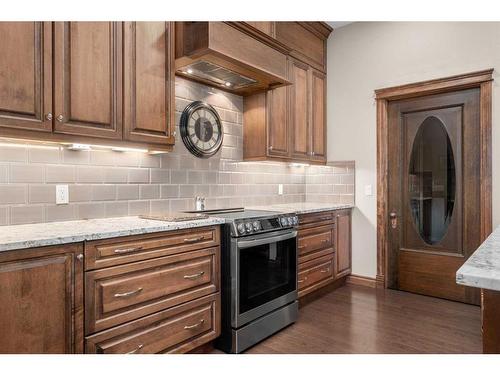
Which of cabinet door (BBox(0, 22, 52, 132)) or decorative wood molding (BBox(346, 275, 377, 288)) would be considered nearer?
cabinet door (BBox(0, 22, 52, 132))

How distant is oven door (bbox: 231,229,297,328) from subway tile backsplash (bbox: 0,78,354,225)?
0.84 m

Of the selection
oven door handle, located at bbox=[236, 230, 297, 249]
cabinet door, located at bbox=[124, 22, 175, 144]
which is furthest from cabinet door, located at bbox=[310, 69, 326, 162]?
cabinet door, located at bbox=[124, 22, 175, 144]

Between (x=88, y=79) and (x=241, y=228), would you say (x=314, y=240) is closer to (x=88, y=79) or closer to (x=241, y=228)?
(x=241, y=228)

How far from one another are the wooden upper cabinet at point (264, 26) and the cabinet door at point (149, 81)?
2.29 feet

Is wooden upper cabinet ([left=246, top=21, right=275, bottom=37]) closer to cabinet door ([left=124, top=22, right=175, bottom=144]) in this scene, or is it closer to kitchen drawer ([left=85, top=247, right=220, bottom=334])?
cabinet door ([left=124, top=22, right=175, bottom=144])

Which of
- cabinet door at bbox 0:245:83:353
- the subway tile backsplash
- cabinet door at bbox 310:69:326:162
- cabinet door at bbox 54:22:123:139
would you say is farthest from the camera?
cabinet door at bbox 310:69:326:162

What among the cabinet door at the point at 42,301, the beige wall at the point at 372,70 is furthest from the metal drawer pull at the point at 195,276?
the beige wall at the point at 372,70

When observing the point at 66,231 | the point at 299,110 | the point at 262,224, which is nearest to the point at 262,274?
the point at 262,224

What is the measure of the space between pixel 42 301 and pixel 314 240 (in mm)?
2419

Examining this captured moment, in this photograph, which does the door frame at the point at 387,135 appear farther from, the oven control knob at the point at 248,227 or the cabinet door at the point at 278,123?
the oven control knob at the point at 248,227

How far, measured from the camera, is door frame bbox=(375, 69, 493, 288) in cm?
321

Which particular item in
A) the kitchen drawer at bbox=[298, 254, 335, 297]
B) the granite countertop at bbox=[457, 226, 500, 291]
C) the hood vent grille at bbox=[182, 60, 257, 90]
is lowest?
the kitchen drawer at bbox=[298, 254, 335, 297]

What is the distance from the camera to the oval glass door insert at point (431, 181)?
3510 millimetres

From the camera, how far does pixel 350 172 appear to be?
13.5ft
